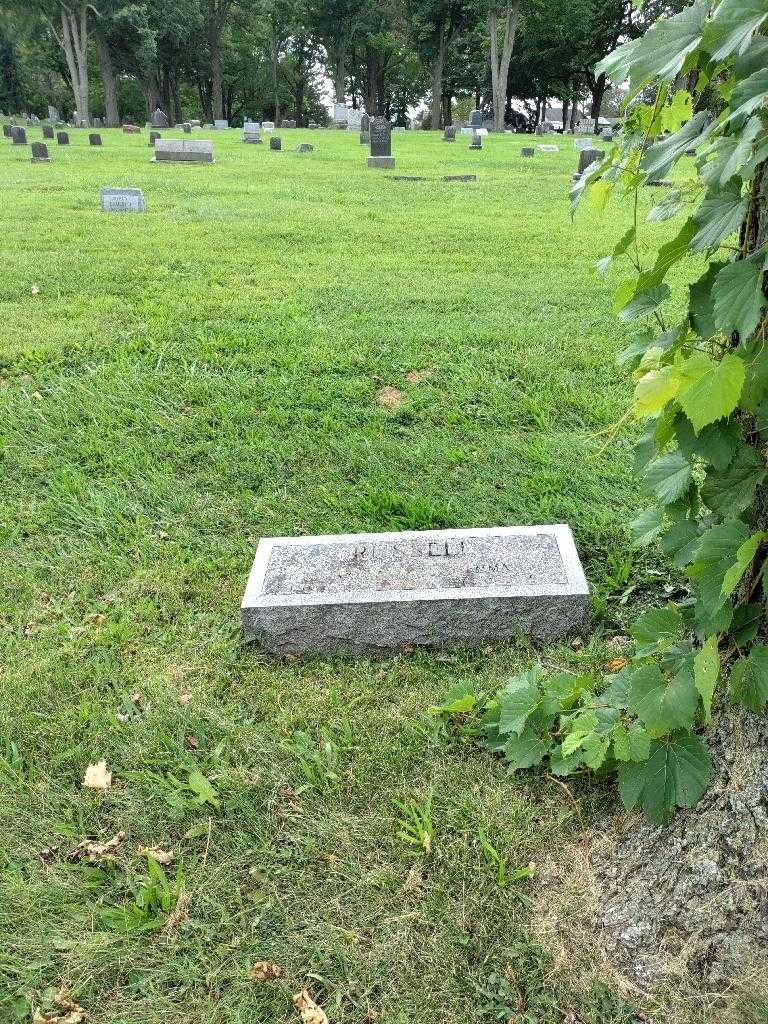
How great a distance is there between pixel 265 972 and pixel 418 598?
1382mm

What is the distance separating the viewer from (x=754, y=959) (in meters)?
1.66

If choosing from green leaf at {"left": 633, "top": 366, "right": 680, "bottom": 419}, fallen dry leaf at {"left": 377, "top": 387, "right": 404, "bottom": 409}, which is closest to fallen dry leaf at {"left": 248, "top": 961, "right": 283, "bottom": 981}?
green leaf at {"left": 633, "top": 366, "right": 680, "bottom": 419}

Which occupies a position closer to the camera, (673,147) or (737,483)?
(673,147)

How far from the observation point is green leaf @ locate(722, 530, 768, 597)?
1427mm

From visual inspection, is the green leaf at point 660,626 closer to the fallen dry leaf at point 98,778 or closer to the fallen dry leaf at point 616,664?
the fallen dry leaf at point 616,664

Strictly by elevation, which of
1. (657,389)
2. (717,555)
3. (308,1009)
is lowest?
(308,1009)

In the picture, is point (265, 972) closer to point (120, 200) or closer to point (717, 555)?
point (717, 555)

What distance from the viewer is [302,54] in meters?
57.8

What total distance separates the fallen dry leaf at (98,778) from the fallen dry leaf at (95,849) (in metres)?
0.20

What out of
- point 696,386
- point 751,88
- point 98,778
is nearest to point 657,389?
point 696,386

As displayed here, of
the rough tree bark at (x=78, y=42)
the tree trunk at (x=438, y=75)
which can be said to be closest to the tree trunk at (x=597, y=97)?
the tree trunk at (x=438, y=75)

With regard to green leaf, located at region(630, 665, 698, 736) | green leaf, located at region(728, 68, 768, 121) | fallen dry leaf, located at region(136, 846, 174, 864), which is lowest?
fallen dry leaf, located at region(136, 846, 174, 864)

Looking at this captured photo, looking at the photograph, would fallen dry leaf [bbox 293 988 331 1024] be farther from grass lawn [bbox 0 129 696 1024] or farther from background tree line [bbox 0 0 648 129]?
background tree line [bbox 0 0 648 129]

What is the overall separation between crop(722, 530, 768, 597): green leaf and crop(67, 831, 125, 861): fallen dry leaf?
196 cm
